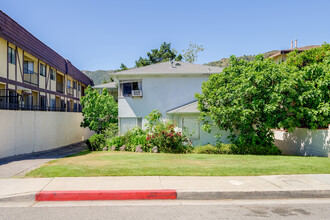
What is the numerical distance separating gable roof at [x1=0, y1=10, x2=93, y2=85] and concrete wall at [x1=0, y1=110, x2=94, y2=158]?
218 inches

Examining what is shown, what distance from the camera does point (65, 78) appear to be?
115ft

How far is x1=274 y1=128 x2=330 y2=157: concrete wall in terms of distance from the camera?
47.4 ft

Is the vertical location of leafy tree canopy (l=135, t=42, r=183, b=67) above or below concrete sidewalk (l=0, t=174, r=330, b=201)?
above

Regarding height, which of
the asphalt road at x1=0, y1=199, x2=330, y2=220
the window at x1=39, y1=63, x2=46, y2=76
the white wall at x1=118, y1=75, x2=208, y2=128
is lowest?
the asphalt road at x1=0, y1=199, x2=330, y2=220

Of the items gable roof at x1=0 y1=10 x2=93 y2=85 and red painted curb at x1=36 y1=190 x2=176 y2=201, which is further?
gable roof at x1=0 y1=10 x2=93 y2=85

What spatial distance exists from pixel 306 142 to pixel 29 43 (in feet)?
71.2

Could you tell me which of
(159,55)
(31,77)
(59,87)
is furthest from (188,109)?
(159,55)

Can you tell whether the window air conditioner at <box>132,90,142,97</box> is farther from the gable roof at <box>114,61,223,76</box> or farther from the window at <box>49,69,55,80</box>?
the window at <box>49,69,55,80</box>

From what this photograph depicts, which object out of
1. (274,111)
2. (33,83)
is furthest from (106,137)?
(274,111)

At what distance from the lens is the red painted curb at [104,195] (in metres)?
6.58

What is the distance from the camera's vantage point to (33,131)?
18984mm

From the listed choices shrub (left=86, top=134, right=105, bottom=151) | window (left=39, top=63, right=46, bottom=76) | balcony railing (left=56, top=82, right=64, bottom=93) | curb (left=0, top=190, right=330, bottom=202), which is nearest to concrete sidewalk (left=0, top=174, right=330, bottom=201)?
curb (left=0, top=190, right=330, bottom=202)

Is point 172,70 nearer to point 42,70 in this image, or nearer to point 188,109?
point 188,109

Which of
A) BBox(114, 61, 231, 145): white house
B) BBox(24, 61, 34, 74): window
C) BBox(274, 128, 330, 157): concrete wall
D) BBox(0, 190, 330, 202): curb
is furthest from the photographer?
BBox(24, 61, 34, 74): window
